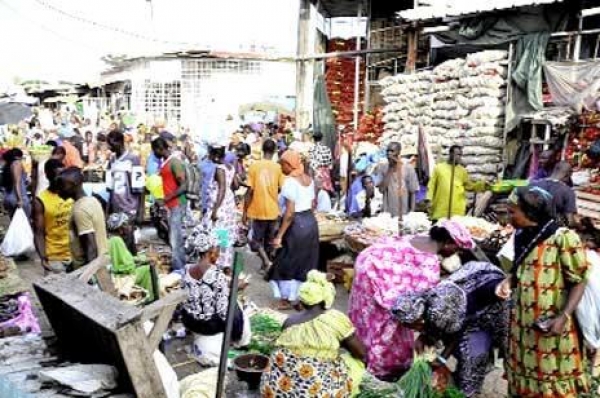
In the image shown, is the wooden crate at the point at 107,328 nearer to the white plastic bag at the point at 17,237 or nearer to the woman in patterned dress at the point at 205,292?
the woman in patterned dress at the point at 205,292

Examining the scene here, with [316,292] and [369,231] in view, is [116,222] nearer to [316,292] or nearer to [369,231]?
[369,231]

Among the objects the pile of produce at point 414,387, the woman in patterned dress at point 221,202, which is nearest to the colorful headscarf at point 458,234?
the pile of produce at point 414,387

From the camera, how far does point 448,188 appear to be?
8.56 m

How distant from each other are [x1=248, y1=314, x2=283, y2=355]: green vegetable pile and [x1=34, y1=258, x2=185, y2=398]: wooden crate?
170cm

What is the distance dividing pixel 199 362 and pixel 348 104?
14271 mm

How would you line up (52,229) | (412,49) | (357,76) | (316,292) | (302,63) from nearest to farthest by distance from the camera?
(316,292) < (52,229) < (412,49) < (357,76) < (302,63)

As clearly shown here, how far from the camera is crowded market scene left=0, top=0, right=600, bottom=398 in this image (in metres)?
3.74

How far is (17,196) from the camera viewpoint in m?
8.95

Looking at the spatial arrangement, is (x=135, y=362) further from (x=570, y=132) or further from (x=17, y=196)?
(x=570, y=132)

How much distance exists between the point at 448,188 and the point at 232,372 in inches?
190

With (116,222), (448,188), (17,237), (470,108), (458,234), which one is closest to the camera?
(458,234)

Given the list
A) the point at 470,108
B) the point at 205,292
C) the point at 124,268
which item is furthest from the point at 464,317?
the point at 470,108

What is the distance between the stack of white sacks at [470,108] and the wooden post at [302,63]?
613 centimetres

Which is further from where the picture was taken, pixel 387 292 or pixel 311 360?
pixel 387 292
